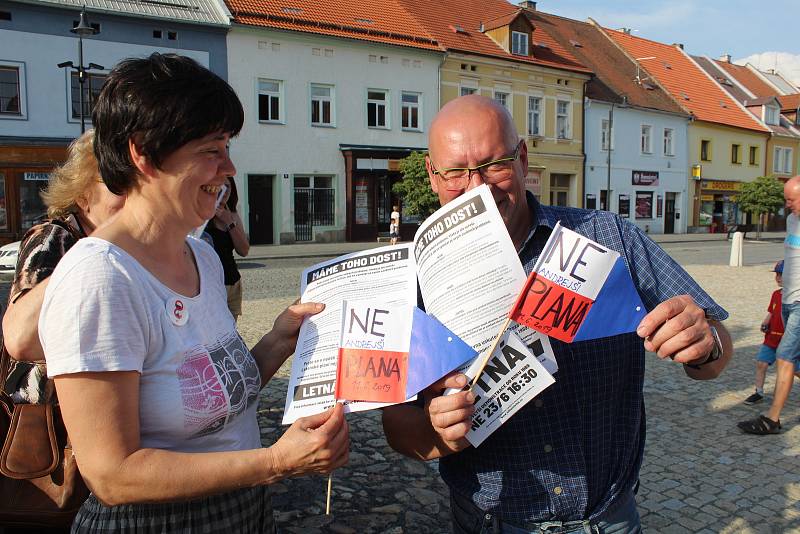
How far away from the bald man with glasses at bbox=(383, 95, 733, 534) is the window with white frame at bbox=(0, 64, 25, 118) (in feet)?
67.3

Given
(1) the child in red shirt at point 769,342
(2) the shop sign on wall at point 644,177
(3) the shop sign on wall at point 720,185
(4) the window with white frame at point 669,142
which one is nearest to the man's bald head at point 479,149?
(1) the child in red shirt at point 769,342

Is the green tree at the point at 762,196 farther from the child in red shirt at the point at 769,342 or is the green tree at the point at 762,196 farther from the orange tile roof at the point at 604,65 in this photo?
the child in red shirt at the point at 769,342

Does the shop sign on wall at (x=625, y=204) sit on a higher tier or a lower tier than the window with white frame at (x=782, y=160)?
lower

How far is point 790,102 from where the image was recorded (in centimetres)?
4166

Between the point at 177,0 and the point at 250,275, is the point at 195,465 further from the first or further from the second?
the point at 177,0

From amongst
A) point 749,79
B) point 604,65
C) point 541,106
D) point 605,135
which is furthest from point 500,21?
point 749,79

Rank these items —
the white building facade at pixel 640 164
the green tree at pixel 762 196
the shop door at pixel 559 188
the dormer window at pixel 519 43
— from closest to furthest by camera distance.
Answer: the dormer window at pixel 519 43, the shop door at pixel 559 188, the green tree at pixel 762 196, the white building facade at pixel 640 164

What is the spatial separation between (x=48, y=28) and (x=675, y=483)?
2098 centimetres

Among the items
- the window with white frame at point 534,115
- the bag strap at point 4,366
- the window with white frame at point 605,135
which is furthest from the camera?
the window with white frame at point 605,135

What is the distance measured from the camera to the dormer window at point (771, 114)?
38625mm

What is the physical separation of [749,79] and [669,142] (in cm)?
1450

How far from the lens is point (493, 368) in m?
1.48

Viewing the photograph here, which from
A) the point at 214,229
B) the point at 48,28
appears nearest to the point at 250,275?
the point at 214,229

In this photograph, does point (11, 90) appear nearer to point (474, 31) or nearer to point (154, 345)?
point (474, 31)
